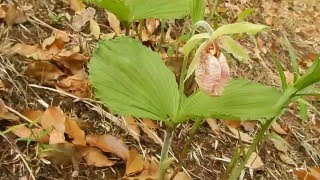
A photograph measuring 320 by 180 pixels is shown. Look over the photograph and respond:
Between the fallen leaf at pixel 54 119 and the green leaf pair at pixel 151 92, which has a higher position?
the green leaf pair at pixel 151 92

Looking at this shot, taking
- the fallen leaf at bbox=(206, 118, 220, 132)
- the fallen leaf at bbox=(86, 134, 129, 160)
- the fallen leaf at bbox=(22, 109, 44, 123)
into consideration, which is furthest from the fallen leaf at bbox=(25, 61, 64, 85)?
the fallen leaf at bbox=(206, 118, 220, 132)

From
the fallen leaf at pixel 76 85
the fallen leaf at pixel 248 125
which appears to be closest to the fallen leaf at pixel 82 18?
the fallen leaf at pixel 76 85

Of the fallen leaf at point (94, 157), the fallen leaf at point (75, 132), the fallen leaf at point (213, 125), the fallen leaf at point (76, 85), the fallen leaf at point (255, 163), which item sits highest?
the fallen leaf at point (76, 85)

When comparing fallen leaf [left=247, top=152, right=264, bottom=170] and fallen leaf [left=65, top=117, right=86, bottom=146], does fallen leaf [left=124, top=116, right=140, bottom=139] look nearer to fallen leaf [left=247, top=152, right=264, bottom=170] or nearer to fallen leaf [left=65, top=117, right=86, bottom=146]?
fallen leaf [left=65, top=117, right=86, bottom=146]

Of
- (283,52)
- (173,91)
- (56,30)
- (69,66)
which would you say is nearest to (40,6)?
(56,30)

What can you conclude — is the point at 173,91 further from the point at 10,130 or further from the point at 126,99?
the point at 10,130

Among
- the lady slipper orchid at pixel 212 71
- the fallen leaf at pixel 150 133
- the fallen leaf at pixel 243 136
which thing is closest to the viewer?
the lady slipper orchid at pixel 212 71

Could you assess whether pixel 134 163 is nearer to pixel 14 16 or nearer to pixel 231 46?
pixel 231 46

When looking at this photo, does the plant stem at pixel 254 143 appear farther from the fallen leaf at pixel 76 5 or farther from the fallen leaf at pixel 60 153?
the fallen leaf at pixel 76 5

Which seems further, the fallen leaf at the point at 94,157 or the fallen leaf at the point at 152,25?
the fallen leaf at the point at 152,25
